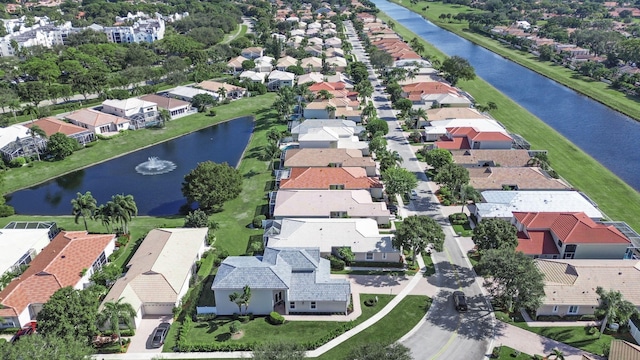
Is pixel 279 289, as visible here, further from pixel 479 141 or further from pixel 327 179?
pixel 479 141

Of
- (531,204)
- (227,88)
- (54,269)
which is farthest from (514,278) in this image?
(227,88)

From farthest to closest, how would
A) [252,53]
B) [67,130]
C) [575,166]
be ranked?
[252,53] → [67,130] → [575,166]

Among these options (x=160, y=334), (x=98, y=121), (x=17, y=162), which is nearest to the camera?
(x=160, y=334)

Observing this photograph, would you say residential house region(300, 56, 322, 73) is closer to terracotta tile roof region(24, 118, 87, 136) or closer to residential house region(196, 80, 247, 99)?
residential house region(196, 80, 247, 99)

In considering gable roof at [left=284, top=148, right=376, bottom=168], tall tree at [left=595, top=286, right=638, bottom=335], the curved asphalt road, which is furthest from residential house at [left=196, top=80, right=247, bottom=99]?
tall tree at [left=595, top=286, right=638, bottom=335]

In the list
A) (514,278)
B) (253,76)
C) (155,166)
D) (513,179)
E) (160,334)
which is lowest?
(155,166)

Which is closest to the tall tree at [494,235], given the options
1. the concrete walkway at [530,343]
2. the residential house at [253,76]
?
the concrete walkway at [530,343]

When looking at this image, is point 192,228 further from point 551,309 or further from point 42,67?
point 42,67

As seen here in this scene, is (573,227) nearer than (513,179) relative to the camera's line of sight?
Yes
